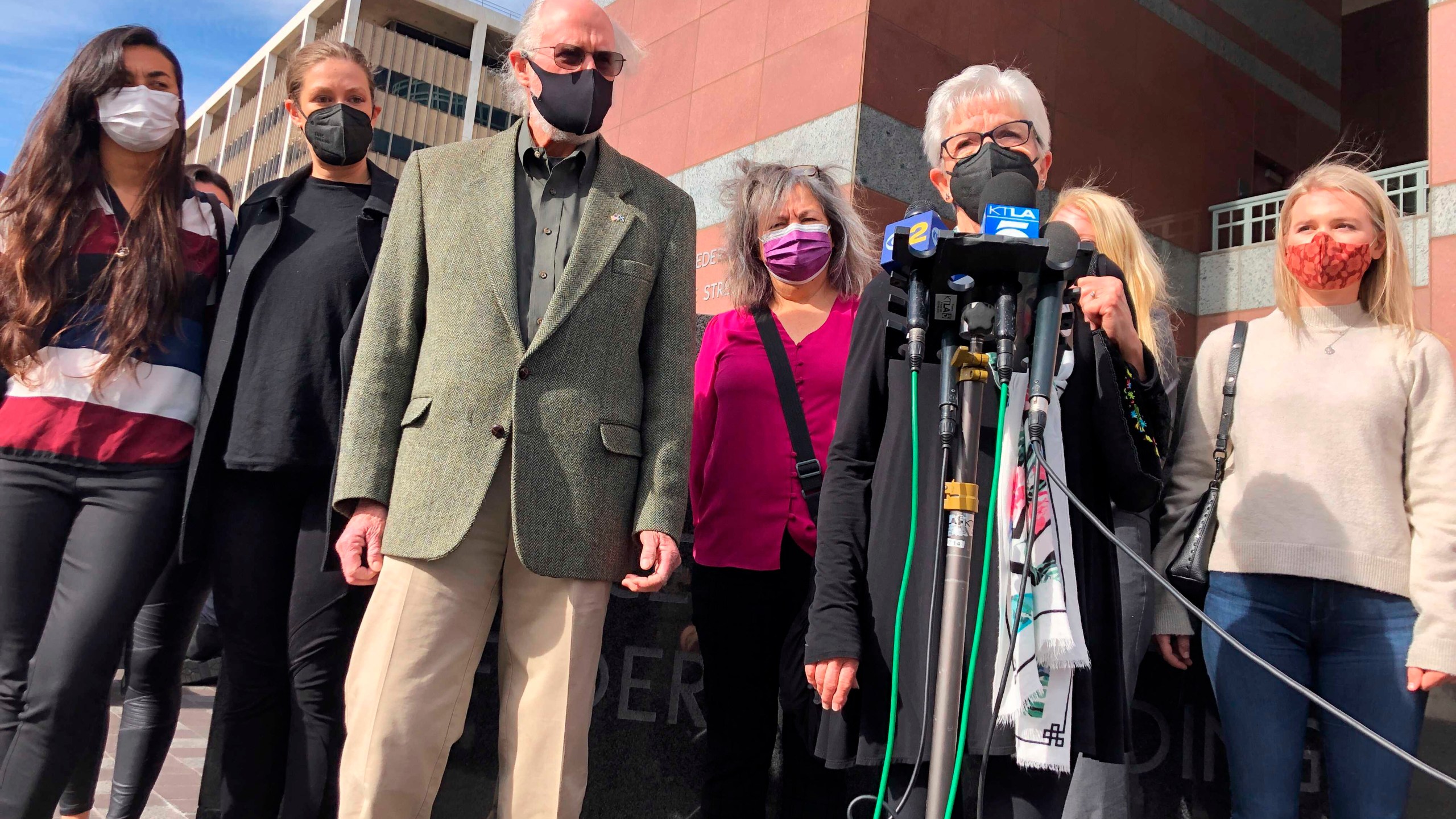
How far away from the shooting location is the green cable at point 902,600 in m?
1.87

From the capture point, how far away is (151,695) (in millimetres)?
3209

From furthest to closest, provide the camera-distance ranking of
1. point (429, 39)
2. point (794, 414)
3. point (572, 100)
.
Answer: point (429, 39)
point (794, 414)
point (572, 100)

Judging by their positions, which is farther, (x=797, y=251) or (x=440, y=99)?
(x=440, y=99)

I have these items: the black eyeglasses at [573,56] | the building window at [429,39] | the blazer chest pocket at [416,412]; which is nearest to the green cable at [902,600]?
the blazer chest pocket at [416,412]

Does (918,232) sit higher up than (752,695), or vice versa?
(918,232)

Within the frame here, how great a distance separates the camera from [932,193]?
8852 millimetres

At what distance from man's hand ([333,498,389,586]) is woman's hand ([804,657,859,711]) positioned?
3.29ft

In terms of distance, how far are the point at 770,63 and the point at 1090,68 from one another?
10.7ft

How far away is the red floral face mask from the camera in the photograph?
297cm

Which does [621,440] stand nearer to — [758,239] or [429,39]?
[758,239]

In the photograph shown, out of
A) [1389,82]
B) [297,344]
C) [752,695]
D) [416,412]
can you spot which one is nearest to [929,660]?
[752,695]

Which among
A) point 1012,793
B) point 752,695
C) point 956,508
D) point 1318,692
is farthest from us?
point 752,695

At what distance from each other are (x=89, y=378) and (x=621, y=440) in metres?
1.47

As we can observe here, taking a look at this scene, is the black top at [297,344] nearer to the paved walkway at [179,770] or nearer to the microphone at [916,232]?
the paved walkway at [179,770]
